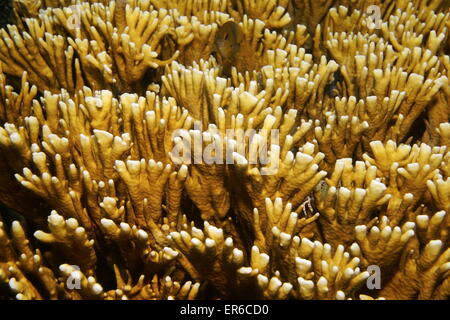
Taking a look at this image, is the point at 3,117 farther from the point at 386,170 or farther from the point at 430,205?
the point at 430,205

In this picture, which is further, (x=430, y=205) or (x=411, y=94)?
(x=411, y=94)

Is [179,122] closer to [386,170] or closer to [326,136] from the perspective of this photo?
[326,136]

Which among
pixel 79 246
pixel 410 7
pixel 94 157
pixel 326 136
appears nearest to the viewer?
pixel 79 246

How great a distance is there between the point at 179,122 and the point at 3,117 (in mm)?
1331

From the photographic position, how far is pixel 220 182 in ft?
6.85

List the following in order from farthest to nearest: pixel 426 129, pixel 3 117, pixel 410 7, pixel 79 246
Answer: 1. pixel 410 7
2. pixel 426 129
3. pixel 3 117
4. pixel 79 246

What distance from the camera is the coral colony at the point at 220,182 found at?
187 centimetres

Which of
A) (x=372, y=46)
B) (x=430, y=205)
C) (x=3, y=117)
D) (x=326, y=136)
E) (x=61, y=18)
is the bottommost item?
(x=430, y=205)

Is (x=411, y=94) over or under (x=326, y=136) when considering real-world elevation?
over

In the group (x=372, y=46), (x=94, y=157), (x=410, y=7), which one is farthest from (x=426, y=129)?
(x=94, y=157)

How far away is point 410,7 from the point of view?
336cm

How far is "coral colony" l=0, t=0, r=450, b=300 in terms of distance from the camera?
1.87 metres

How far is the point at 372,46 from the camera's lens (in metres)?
2.84
